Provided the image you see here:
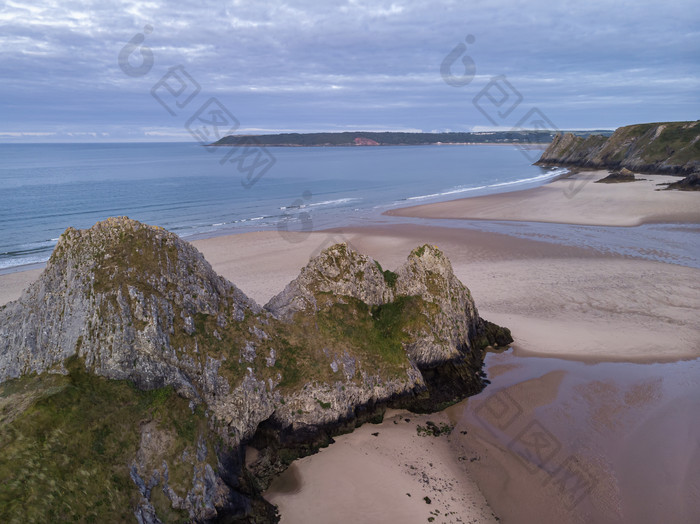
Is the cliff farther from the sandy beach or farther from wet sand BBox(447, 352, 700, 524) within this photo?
wet sand BBox(447, 352, 700, 524)

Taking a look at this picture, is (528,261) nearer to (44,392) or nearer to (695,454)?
(695,454)

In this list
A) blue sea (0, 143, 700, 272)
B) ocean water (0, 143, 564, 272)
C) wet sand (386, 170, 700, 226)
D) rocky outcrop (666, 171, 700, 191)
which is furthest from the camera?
rocky outcrop (666, 171, 700, 191)

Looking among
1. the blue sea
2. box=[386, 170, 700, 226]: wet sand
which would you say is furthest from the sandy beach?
box=[386, 170, 700, 226]: wet sand

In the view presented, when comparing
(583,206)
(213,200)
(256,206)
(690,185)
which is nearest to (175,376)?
(256,206)

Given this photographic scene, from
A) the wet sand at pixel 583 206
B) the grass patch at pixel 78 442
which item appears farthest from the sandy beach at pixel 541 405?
the wet sand at pixel 583 206

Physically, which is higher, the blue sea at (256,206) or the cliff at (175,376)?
the blue sea at (256,206)

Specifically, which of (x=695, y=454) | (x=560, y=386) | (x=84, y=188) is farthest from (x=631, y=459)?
(x=84, y=188)

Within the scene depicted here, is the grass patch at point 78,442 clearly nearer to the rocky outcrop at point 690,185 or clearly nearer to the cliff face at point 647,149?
the rocky outcrop at point 690,185
